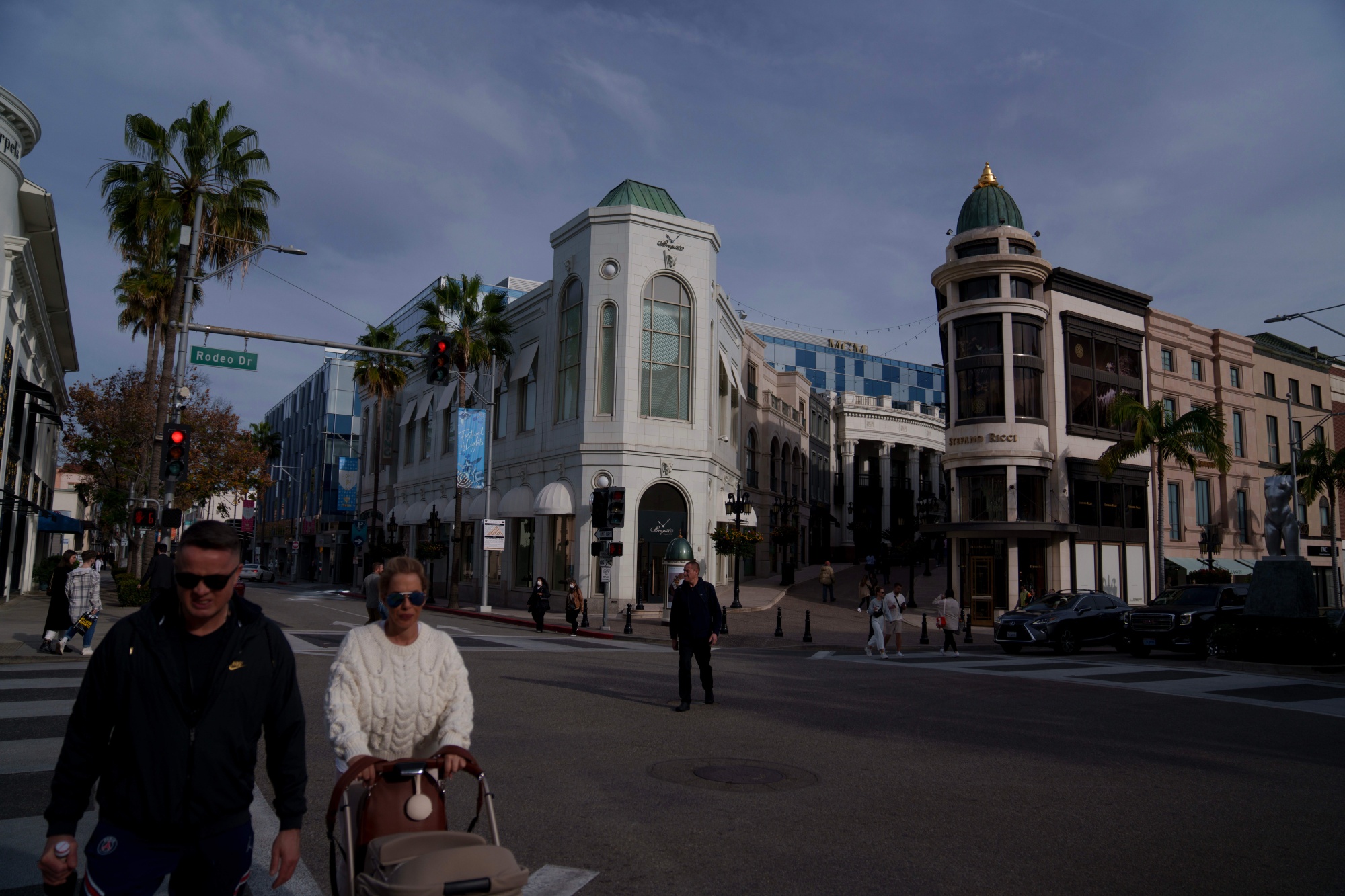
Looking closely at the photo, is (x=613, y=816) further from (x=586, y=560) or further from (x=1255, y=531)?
(x=1255, y=531)

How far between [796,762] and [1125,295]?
131 ft

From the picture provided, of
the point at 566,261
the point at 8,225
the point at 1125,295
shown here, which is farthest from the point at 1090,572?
the point at 8,225

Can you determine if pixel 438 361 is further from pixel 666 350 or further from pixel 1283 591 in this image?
pixel 1283 591

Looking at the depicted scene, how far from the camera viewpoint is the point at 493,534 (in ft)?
108

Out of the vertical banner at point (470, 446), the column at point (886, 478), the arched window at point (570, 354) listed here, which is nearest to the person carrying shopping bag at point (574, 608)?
the arched window at point (570, 354)

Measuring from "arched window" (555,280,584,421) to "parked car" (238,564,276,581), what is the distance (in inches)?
1266

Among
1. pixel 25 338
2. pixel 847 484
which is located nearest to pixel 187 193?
pixel 25 338

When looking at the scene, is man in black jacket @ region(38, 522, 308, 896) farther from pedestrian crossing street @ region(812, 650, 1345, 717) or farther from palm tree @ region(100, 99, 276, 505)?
palm tree @ region(100, 99, 276, 505)

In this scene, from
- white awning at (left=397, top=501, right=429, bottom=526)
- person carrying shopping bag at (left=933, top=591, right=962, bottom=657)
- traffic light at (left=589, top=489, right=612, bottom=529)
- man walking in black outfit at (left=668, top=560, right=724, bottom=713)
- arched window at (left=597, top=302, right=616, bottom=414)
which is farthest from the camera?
white awning at (left=397, top=501, right=429, bottom=526)

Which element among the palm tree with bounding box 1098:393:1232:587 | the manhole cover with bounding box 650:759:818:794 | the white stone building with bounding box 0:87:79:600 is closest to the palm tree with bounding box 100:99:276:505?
the white stone building with bounding box 0:87:79:600

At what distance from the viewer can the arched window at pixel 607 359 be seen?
1361 inches

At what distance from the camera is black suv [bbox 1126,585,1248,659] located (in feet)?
69.5

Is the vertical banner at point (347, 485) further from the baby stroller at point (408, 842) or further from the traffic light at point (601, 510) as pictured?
the baby stroller at point (408, 842)

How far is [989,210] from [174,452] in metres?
33.0
